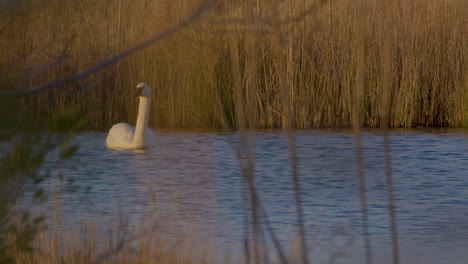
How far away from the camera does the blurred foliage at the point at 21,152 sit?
9.21ft

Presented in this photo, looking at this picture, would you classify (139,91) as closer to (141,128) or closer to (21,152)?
(141,128)

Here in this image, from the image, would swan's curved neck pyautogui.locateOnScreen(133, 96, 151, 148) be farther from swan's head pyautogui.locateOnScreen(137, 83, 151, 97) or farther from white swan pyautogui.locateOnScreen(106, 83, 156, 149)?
swan's head pyautogui.locateOnScreen(137, 83, 151, 97)

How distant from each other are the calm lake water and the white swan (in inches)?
7.8

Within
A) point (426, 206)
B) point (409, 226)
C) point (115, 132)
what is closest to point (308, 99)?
point (115, 132)

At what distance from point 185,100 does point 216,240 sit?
620 cm

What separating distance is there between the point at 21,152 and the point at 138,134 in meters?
7.54

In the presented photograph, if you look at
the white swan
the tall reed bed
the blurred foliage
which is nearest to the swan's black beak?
the white swan

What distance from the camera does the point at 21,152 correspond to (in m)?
2.91

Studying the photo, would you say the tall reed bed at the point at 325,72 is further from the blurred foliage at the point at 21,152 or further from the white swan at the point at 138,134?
the blurred foliage at the point at 21,152

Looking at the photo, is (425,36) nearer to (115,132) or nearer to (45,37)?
(115,132)

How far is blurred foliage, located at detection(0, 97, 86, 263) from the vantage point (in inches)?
110

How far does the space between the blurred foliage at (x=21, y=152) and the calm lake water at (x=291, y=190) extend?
0.25 metres

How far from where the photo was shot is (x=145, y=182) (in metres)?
8.01

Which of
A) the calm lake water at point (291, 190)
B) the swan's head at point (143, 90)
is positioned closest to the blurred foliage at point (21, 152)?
the calm lake water at point (291, 190)
